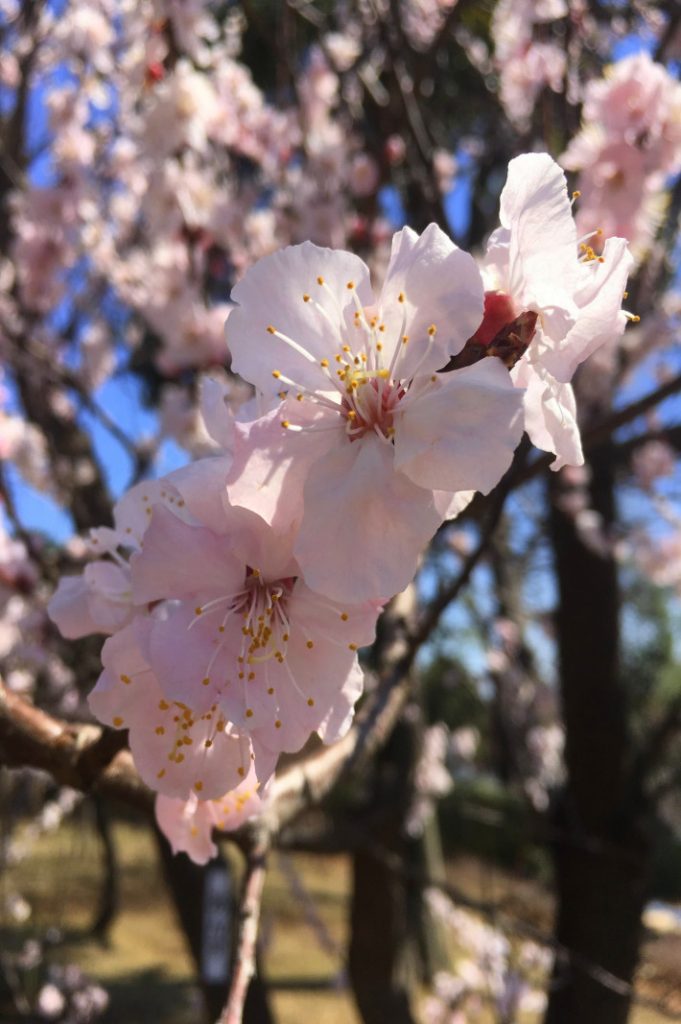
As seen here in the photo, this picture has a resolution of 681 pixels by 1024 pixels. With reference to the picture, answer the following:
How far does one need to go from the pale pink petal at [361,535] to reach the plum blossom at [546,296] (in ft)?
0.34

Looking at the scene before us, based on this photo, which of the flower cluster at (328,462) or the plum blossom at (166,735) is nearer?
the flower cluster at (328,462)

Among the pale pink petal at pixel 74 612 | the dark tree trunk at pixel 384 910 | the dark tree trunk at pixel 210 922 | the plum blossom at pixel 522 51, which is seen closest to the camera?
the pale pink petal at pixel 74 612

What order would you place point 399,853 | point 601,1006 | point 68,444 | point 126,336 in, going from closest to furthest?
point 601,1006 < point 68,444 < point 399,853 < point 126,336

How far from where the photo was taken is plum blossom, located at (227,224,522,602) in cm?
49

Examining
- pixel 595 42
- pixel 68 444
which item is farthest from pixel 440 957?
pixel 595 42

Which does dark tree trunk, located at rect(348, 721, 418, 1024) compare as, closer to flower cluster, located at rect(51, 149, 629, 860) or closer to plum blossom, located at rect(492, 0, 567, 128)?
plum blossom, located at rect(492, 0, 567, 128)

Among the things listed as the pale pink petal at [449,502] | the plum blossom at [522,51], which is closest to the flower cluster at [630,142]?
the plum blossom at [522,51]

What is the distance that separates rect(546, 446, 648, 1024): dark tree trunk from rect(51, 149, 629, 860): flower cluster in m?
1.70

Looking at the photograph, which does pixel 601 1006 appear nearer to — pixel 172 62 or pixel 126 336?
pixel 172 62

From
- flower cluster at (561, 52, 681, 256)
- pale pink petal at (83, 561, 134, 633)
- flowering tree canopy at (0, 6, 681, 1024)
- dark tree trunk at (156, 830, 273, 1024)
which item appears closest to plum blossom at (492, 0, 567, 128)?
flowering tree canopy at (0, 6, 681, 1024)

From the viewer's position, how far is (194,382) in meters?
3.01

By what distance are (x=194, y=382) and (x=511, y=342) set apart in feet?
8.48

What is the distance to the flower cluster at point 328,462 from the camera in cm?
50

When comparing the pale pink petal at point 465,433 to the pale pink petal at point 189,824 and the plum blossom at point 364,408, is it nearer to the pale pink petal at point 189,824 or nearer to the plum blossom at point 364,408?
the plum blossom at point 364,408
